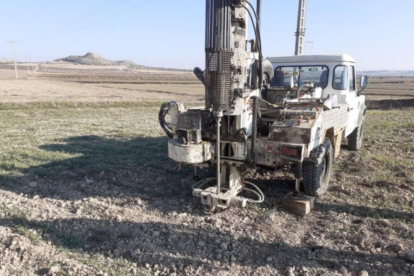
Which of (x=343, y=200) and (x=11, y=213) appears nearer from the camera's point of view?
(x=11, y=213)

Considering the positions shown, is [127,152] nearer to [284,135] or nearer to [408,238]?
[284,135]

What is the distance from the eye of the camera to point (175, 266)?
→ 12.0 feet

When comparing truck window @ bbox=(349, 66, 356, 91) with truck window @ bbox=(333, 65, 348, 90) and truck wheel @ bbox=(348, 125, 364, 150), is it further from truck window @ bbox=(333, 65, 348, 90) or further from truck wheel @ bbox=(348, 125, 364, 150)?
truck wheel @ bbox=(348, 125, 364, 150)

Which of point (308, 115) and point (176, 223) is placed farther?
point (308, 115)

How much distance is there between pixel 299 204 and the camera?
4.96m

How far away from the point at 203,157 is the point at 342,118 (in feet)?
10.4

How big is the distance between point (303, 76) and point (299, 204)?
11.1 ft

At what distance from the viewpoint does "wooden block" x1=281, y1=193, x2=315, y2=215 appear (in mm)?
4938

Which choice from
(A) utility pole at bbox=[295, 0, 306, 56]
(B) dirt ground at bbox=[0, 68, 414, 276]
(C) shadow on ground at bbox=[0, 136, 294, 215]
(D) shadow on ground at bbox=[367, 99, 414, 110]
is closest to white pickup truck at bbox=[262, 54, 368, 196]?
(B) dirt ground at bbox=[0, 68, 414, 276]

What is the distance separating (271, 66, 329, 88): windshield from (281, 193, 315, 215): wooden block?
2969 millimetres

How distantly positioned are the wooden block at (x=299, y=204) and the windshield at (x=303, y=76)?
2.97m

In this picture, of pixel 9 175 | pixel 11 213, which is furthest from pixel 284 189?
pixel 9 175

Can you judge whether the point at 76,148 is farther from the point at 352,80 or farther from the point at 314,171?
the point at 352,80

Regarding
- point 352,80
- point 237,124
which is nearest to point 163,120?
point 237,124
